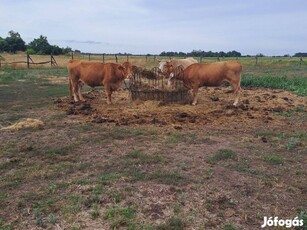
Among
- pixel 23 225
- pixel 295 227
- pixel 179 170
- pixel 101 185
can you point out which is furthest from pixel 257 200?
pixel 23 225

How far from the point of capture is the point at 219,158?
5.93 m

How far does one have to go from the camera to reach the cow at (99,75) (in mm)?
11109

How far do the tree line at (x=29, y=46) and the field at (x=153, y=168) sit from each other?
1618 inches

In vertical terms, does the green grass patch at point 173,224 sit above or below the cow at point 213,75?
below

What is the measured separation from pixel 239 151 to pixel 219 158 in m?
0.58

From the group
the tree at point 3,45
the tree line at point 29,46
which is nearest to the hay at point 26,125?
the tree line at point 29,46

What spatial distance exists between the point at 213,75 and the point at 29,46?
146 ft

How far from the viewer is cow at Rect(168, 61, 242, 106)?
10.9 metres

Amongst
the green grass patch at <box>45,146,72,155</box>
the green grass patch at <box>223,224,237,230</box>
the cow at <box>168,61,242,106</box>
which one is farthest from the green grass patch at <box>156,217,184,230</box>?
the cow at <box>168,61,242,106</box>

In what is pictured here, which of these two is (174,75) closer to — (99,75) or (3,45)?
(99,75)

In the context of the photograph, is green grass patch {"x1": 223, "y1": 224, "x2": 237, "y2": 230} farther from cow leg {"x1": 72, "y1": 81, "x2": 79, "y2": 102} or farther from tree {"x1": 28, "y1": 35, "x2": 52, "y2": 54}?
tree {"x1": 28, "y1": 35, "x2": 52, "y2": 54}

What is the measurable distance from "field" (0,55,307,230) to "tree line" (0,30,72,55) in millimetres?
41087

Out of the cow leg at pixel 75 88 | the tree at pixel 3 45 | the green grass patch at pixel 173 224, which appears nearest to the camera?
the green grass patch at pixel 173 224

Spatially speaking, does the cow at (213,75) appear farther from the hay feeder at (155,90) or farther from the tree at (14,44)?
the tree at (14,44)
